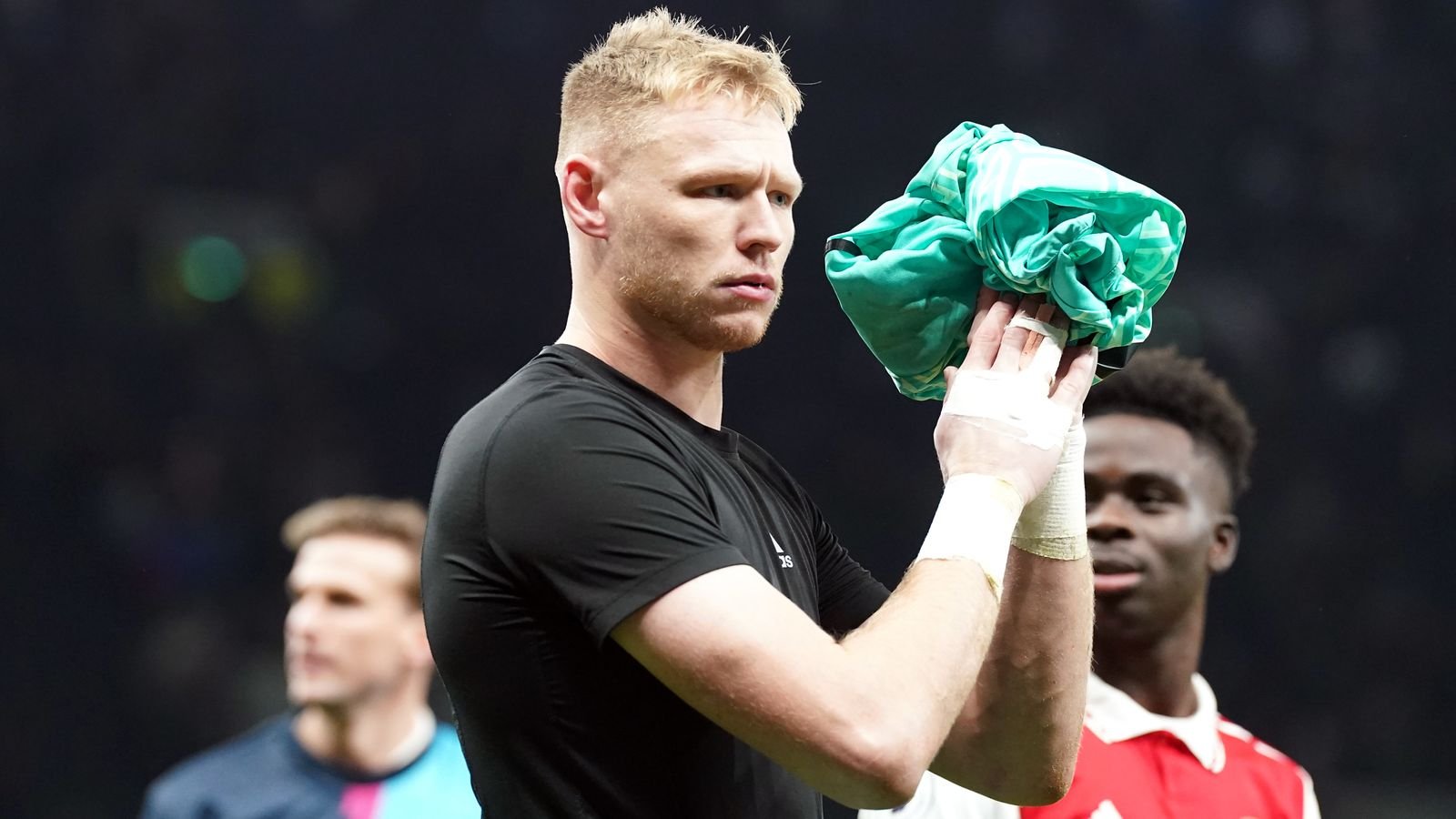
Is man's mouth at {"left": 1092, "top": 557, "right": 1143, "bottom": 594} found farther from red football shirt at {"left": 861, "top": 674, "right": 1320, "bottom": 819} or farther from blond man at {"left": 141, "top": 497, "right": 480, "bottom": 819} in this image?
blond man at {"left": 141, "top": 497, "right": 480, "bottom": 819}

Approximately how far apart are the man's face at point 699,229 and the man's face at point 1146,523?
1.25 metres

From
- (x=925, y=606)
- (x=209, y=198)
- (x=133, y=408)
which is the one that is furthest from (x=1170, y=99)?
(x=925, y=606)

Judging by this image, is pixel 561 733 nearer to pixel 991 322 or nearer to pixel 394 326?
pixel 991 322

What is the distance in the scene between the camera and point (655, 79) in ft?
5.01

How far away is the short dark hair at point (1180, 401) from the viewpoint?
2736 millimetres

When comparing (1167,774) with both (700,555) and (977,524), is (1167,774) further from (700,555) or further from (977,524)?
(700,555)

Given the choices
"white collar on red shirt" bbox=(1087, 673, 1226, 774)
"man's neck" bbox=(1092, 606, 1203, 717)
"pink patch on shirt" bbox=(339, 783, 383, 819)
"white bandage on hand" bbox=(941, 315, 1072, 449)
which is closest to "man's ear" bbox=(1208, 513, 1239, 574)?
"man's neck" bbox=(1092, 606, 1203, 717)

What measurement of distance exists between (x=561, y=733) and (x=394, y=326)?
2.89 m

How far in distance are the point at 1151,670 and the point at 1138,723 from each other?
11 centimetres

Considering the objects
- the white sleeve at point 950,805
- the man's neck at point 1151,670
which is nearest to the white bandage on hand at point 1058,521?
the white sleeve at point 950,805

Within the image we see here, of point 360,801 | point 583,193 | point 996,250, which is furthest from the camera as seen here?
point 360,801

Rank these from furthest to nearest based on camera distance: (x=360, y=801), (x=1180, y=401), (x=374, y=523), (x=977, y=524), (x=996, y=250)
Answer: (x=374, y=523) → (x=360, y=801) → (x=1180, y=401) → (x=996, y=250) → (x=977, y=524)

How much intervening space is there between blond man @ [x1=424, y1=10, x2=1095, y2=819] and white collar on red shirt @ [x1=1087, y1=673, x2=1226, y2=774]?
93cm

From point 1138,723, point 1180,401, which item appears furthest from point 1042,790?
point 1180,401
